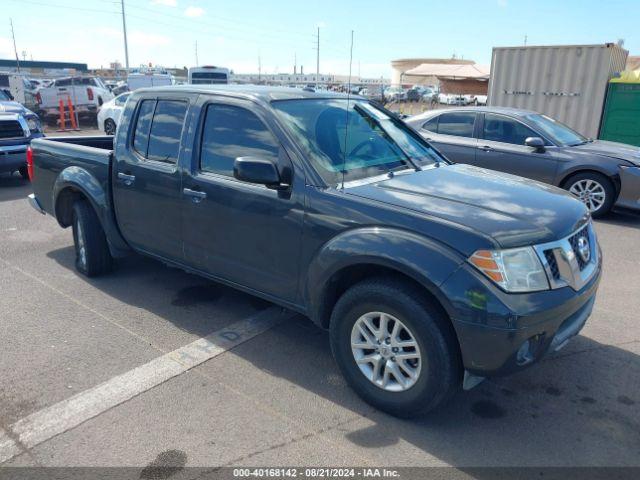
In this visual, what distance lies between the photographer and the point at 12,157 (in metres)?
9.27

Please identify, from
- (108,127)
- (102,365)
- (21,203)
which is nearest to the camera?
(102,365)

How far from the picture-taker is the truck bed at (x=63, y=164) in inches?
189

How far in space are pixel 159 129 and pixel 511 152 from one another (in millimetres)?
5756

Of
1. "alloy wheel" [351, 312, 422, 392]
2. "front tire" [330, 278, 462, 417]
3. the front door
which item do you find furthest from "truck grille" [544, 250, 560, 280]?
the front door

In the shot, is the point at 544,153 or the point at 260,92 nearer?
the point at 260,92

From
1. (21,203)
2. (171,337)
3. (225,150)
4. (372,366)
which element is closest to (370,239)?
(372,366)

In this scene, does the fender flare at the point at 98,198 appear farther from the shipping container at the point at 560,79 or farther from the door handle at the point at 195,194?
the shipping container at the point at 560,79

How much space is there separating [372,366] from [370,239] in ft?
2.65

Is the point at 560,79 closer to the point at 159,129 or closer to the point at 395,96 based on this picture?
the point at 159,129

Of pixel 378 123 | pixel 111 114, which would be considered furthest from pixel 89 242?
pixel 111 114

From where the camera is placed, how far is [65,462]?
271 centimetres

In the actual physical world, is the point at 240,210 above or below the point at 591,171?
above

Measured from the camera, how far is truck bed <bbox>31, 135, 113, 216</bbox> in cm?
479

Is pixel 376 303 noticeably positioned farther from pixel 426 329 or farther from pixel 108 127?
pixel 108 127
